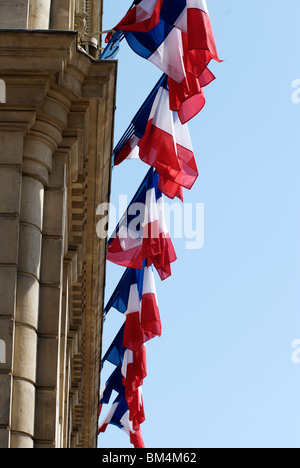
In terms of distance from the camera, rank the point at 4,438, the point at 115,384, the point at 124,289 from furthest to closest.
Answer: the point at 115,384 < the point at 124,289 < the point at 4,438

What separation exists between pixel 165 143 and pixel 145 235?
3.04 m

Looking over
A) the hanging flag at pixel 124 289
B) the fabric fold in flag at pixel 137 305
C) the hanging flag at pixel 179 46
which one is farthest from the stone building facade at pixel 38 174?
the hanging flag at pixel 124 289

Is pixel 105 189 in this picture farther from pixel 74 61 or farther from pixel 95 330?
pixel 95 330

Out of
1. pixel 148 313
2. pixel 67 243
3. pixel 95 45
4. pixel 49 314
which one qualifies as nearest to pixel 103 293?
pixel 148 313

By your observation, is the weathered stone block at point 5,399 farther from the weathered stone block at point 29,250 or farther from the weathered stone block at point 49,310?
the weathered stone block at point 29,250

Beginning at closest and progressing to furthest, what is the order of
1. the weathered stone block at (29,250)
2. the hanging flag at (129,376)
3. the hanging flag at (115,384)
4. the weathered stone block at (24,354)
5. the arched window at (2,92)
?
the weathered stone block at (24,354)
the weathered stone block at (29,250)
the arched window at (2,92)
the hanging flag at (129,376)
the hanging flag at (115,384)

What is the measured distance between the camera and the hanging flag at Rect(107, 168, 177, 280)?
22844 mm

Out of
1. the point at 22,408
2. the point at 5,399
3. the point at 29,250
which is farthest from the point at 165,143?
the point at 5,399

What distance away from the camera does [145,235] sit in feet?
74.7

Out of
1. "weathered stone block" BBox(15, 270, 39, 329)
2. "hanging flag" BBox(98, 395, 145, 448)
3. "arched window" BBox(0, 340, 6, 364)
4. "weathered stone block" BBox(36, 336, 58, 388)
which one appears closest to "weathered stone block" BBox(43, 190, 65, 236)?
"weathered stone block" BBox(15, 270, 39, 329)

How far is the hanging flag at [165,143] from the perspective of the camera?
20.2 m

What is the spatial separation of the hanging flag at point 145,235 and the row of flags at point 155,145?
0.02m

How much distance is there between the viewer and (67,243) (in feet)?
73.0

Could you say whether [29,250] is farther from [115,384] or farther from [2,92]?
[115,384]
